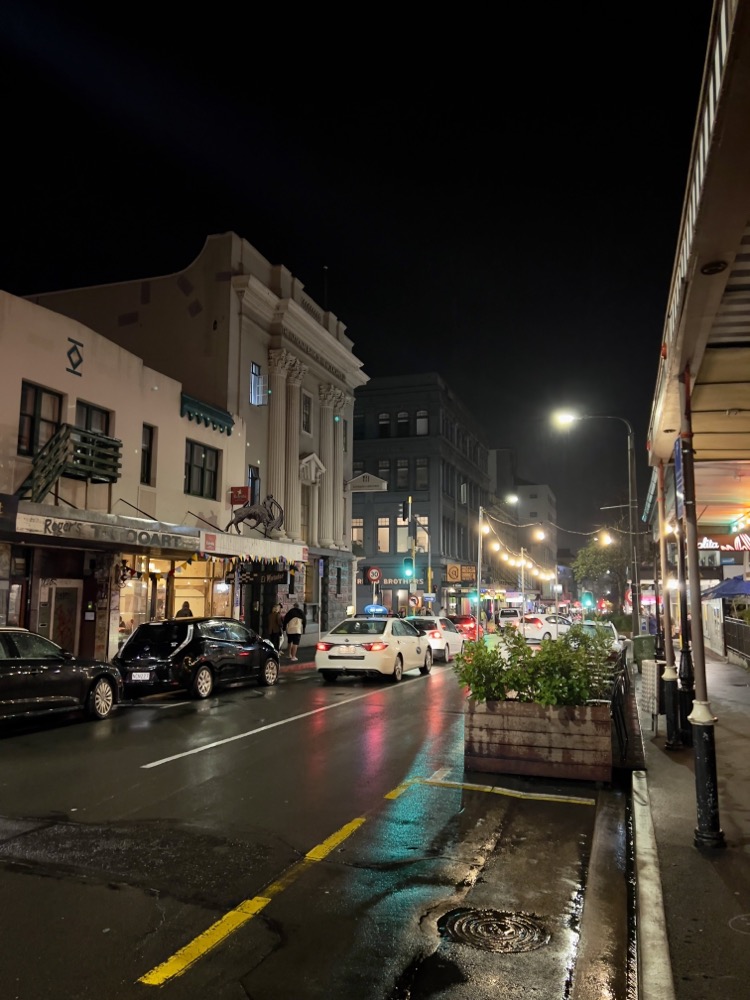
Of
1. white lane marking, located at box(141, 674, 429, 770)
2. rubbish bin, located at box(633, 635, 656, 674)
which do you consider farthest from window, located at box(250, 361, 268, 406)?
rubbish bin, located at box(633, 635, 656, 674)

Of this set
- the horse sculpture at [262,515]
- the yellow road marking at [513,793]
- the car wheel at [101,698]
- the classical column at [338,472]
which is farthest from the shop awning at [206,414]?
the yellow road marking at [513,793]

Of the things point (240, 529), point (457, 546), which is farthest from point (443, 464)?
point (240, 529)

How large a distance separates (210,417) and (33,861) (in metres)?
20.2

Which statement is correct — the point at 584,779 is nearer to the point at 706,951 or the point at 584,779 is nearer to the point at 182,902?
the point at 706,951

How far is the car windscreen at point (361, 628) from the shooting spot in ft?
61.2

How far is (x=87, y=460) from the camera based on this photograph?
19078mm

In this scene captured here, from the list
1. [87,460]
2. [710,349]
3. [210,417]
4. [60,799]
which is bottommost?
[60,799]

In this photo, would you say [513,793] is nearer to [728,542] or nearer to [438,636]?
[728,542]

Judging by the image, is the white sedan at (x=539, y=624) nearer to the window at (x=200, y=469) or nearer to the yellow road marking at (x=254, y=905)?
the window at (x=200, y=469)

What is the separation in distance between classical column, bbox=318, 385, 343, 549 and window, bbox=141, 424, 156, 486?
1384 cm

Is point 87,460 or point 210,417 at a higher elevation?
point 210,417

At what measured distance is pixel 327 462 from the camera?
36000mm

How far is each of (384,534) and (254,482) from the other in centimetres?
2717

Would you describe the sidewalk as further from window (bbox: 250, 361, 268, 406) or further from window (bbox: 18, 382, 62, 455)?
window (bbox: 250, 361, 268, 406)
